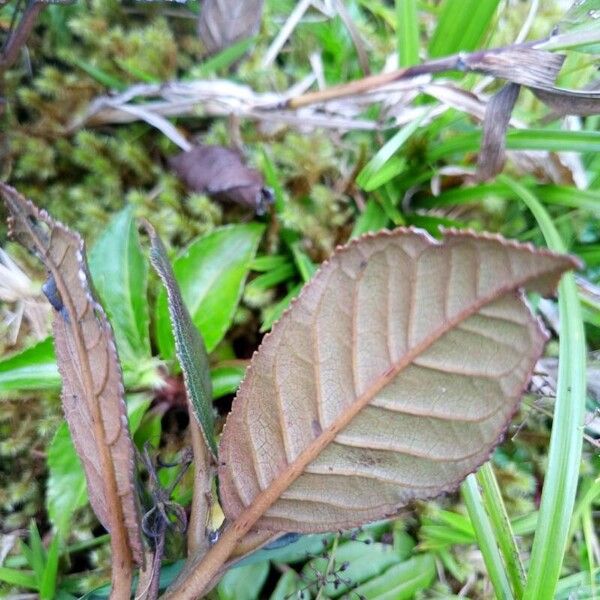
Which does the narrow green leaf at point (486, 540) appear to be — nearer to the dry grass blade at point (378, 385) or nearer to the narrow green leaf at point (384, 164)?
the dry grass blade at point (378, 385)

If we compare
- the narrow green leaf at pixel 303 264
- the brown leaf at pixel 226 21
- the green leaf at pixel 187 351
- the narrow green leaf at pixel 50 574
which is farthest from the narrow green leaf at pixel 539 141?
the narrow green leaf at pixel 50 574

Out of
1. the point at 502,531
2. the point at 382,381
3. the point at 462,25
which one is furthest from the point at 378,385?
the point at 462,25

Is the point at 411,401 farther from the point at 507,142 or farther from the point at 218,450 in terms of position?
the point at 507,142

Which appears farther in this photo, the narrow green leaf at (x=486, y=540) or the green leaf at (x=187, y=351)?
the narrow green leaf at (x=486, y=540)

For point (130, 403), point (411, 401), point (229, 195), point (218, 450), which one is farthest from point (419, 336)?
point (229, 195)

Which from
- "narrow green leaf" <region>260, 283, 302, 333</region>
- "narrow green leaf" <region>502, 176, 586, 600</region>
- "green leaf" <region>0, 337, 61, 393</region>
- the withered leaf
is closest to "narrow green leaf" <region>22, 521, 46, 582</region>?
"green leaf" <region>0, 337, 61, 393</region>

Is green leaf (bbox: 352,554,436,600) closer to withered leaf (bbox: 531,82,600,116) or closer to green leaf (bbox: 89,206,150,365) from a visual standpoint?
green leaf (bbox: 89,206,150,365)

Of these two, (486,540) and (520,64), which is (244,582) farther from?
(520,64)
